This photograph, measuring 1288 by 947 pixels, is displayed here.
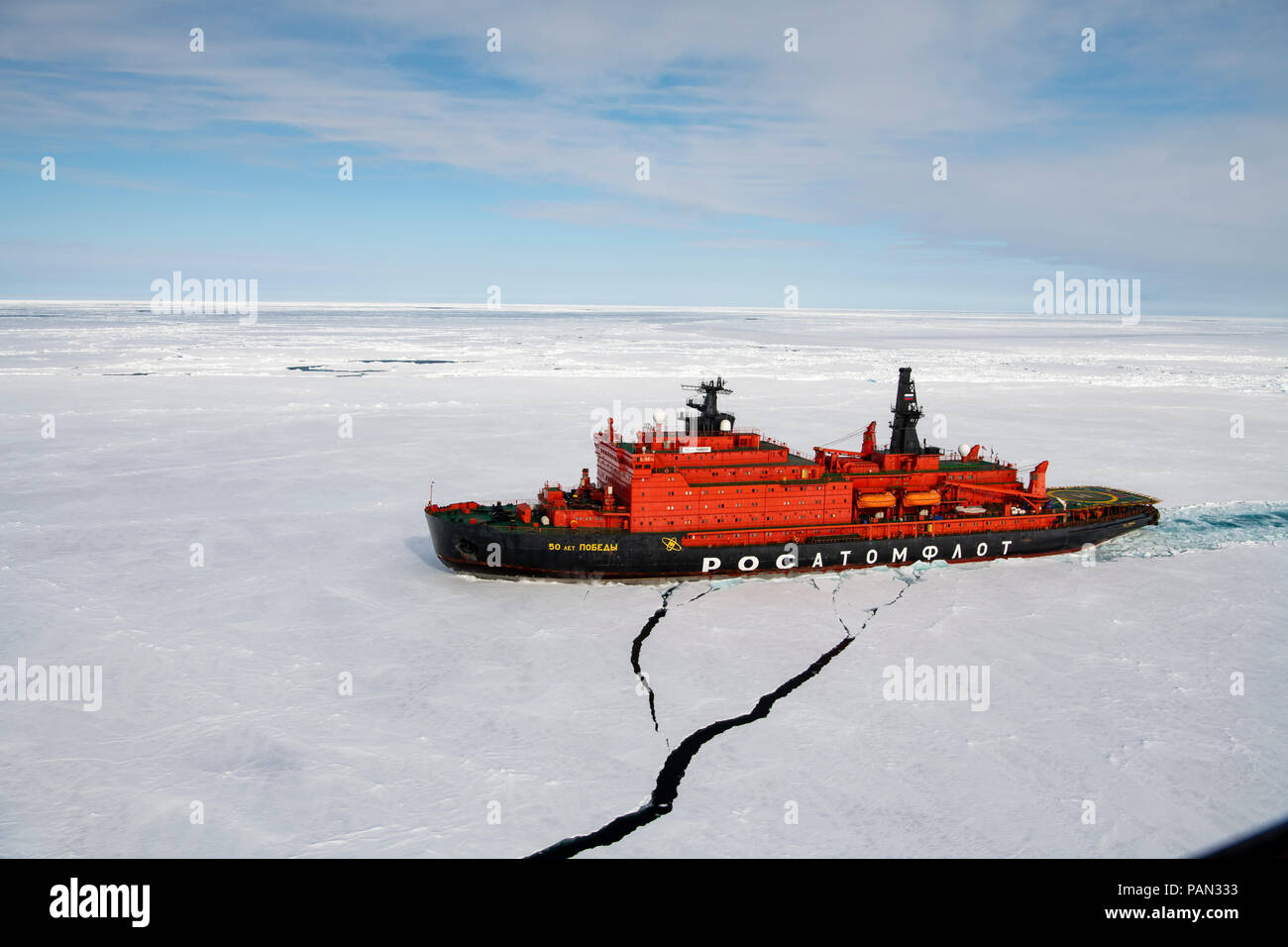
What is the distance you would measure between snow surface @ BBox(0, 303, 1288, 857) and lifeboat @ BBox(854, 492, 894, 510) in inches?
85.4

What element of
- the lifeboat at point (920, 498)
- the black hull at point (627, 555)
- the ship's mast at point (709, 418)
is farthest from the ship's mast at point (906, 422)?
the ship's mast at point (709, 418)

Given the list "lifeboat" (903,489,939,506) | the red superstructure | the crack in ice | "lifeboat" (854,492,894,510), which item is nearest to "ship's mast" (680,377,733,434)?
the red superstructure

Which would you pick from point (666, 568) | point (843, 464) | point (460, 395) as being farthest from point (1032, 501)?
point (460, 395)

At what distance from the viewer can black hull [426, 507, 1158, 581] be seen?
21.5 meters

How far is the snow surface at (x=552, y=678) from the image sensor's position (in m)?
11.7

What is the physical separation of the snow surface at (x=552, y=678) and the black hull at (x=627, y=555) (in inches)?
24.7

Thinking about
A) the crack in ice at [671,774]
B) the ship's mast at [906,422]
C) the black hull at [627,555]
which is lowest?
the crack in ice at [671,774]

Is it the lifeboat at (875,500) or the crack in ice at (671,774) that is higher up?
the lifeboat at (875,500)

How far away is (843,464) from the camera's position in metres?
26.8

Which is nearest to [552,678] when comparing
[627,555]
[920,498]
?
[627,555]

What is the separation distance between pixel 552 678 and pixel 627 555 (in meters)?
6.09

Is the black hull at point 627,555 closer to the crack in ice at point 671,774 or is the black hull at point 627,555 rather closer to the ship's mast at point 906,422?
the crack in ice at point 671,774
